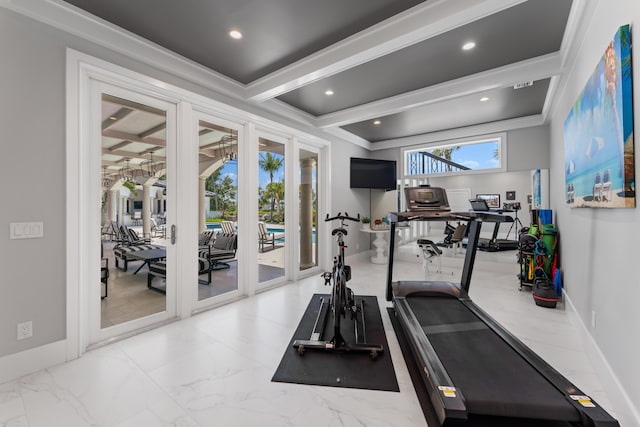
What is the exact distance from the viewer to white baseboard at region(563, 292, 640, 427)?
1.55m

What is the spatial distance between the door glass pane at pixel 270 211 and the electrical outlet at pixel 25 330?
8.37 ft

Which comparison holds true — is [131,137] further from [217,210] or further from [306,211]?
[306,211]

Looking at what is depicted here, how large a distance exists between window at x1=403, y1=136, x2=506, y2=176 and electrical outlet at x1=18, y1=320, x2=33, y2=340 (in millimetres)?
6590

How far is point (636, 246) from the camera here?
1.52m

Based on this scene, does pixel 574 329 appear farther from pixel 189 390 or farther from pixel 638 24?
pixel 189 390

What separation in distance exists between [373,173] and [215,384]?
5.42 meters

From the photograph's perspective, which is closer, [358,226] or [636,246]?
[636,246]

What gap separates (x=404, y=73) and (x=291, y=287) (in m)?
3.57

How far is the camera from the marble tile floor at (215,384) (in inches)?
67.7

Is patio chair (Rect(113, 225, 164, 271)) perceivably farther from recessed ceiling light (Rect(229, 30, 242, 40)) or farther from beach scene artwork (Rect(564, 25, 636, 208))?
beach scene artwork (Rect(564, 25, 636, 208))

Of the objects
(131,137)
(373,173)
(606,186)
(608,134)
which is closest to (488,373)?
(606,186)

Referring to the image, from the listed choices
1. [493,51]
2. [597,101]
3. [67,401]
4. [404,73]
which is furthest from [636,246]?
[67,401]

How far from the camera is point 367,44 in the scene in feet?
8.87

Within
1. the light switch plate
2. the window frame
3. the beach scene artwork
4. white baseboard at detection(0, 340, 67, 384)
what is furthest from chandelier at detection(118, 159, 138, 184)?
the window frame
